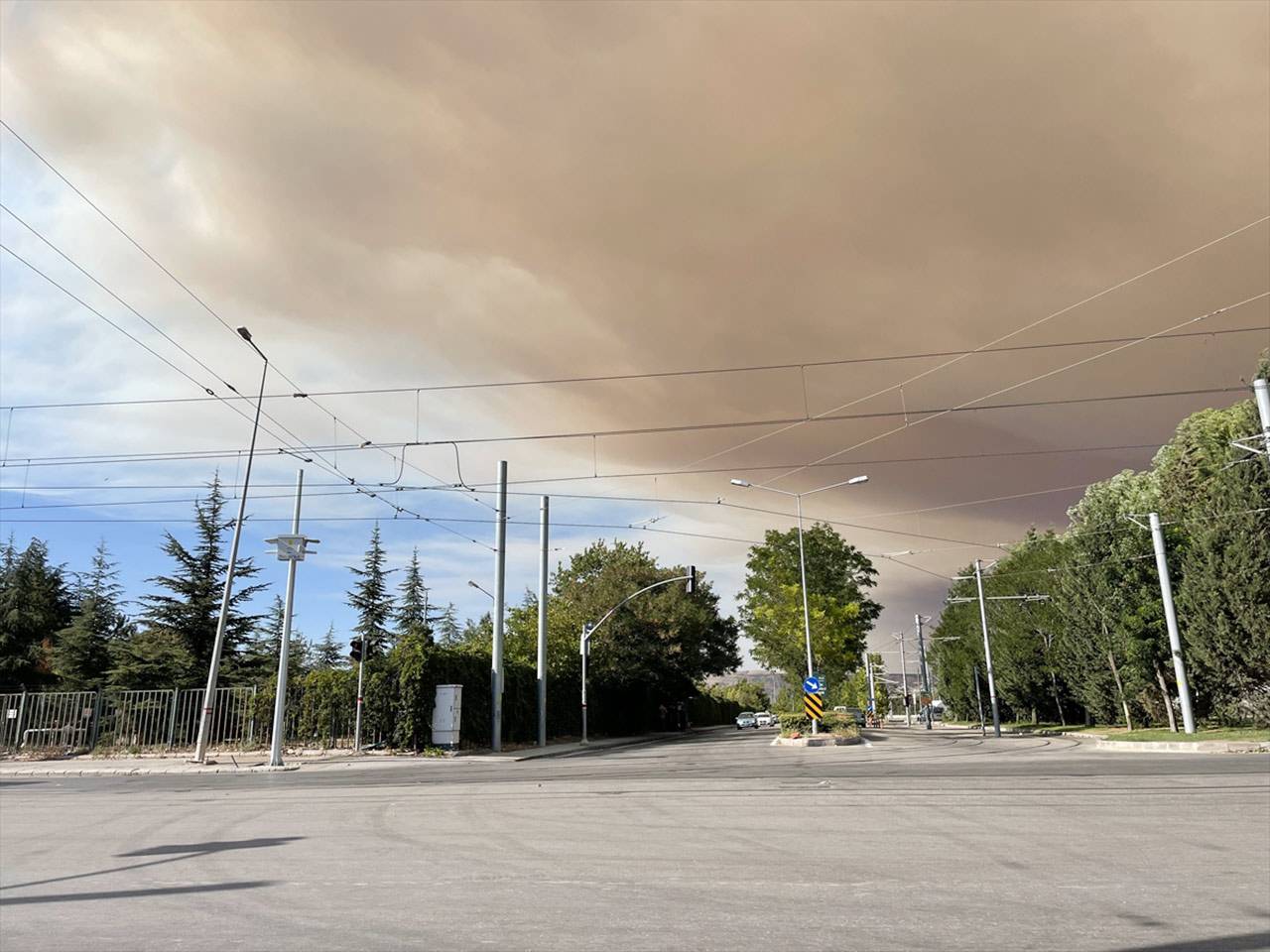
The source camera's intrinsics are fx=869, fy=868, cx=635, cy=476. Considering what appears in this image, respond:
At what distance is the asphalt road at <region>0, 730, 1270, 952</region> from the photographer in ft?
18.3

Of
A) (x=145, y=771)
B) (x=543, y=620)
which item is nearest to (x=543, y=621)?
(x=543, y=620)

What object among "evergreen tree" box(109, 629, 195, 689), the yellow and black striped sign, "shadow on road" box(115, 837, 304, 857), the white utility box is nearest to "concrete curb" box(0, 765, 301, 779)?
the white utility box

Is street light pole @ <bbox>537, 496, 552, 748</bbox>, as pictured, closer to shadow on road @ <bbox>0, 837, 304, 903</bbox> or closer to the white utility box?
the white utility box

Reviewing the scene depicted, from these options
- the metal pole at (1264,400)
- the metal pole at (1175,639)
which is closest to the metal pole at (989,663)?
the metal pole at (1175,639)

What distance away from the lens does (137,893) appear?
23.6ft

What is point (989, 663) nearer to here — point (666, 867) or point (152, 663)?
point (152, 663)

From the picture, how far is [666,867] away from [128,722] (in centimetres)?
3107

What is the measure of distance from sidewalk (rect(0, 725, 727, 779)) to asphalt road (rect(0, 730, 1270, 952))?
954cm

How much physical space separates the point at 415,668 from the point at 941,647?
60734 mm

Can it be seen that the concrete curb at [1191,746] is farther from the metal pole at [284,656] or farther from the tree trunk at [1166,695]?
the metal pole at [284,656]

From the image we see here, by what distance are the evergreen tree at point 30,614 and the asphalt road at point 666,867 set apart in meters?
43.0

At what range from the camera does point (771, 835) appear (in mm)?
9445

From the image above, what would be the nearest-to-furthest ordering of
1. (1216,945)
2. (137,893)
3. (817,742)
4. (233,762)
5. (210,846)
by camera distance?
(1216,945) → (137,893) → (210,846) → (233,762) → (817,742)

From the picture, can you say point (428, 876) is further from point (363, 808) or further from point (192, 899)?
point (363, 808)
